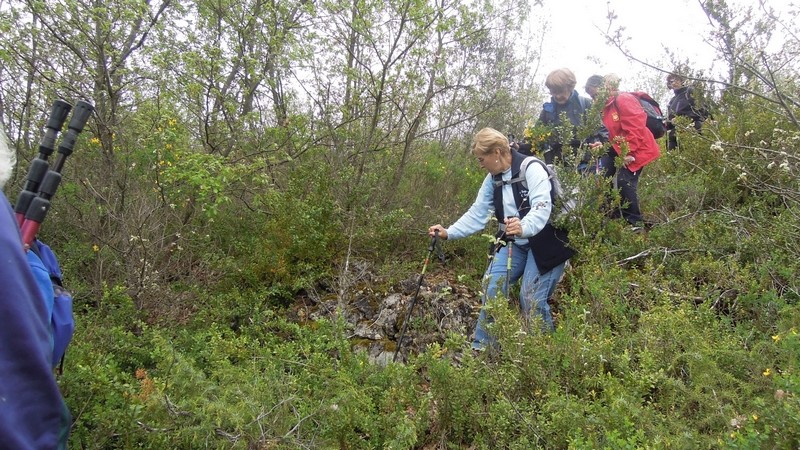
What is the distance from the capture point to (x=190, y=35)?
4957mm

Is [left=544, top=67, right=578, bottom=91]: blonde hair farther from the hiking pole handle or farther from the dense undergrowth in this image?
the hiking pole handle

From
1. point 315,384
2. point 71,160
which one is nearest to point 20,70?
point 71,160

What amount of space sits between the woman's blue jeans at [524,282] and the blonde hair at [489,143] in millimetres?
789

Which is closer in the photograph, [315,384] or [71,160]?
[315,384]

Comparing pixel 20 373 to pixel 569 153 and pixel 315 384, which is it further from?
pixel 569 153

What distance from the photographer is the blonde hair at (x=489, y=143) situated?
11.9ft

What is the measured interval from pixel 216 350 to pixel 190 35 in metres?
3.39

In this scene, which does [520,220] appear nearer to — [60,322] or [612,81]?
[612,81]

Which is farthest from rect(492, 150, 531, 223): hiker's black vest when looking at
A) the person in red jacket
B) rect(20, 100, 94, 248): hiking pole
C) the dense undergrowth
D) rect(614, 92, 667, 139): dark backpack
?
rect(20, 100, 94, 248): hiking pole

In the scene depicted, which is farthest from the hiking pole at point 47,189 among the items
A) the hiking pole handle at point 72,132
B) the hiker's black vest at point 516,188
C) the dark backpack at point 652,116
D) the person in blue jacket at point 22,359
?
the dark backpack at point 652,116

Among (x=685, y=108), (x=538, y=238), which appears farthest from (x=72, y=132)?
(x=685, y=108)

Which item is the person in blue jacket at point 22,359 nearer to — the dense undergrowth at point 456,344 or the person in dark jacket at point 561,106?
the dense undergrowth at point 456,344

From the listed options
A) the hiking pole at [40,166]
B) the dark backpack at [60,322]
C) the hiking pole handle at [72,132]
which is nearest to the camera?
the dark backpack at [60,322]

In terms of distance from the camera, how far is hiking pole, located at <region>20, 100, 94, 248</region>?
1.32 m
